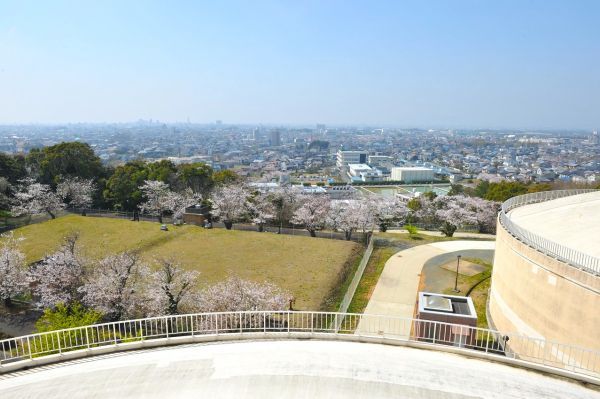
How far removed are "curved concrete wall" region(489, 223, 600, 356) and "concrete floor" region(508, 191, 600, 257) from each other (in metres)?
1.45

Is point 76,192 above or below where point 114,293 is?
above

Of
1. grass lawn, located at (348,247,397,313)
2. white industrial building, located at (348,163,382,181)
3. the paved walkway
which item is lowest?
white industrial building, located at (348,163,382,181)

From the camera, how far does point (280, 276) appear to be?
22000 mm

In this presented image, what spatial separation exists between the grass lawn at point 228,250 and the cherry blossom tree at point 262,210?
129 inches

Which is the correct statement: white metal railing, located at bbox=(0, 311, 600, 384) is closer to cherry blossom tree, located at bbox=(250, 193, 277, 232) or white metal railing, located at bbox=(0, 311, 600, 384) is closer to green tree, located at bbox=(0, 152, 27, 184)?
cherry blossom tree, located at bbox=(250, 193, 277, 232)

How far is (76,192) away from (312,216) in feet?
80.8

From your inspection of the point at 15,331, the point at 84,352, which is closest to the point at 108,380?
the point at 84,352

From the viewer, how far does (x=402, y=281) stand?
22.2 meters

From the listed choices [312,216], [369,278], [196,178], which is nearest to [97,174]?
[196,178]

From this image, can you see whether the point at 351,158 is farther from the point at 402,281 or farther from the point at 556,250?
the point at 556,250

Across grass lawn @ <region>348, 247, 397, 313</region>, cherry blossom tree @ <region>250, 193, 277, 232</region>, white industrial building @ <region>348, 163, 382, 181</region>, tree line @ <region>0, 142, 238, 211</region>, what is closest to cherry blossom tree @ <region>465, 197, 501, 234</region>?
grass lawn @ <region>348, 247, 397, 313</region>

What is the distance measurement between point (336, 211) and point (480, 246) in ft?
40.2

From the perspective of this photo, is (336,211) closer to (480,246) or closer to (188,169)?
(480,246)

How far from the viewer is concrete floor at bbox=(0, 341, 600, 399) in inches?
331
